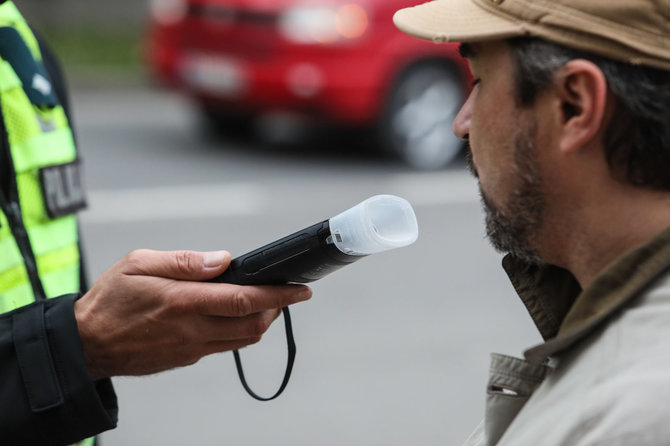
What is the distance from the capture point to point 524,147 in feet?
4.98

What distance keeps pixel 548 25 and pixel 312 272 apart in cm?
51

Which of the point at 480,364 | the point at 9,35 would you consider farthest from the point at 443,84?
the point at 9,35

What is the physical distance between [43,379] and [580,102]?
0.92m

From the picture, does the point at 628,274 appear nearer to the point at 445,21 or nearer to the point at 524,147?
the point at 524,147

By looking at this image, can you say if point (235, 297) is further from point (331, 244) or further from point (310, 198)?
point (310, 198)

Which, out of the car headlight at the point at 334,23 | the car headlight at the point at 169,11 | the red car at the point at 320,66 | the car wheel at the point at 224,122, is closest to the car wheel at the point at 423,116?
the red car at the point at 320,66

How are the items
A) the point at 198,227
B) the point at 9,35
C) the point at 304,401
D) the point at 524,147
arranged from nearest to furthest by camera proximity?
the point at 524,147, the point at 9,35, the point at 304,401, the point at 198,227

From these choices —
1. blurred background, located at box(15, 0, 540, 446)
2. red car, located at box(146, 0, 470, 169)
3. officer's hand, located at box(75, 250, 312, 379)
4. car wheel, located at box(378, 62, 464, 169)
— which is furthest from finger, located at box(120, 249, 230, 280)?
car wheel, located at box(378, 62, 464, 169)

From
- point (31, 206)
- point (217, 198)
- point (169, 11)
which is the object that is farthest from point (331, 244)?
point (169, 11)

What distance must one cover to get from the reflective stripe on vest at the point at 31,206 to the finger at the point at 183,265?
0.96ft

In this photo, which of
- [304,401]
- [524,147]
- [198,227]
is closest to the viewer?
[524,147]

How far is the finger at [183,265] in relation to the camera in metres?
1.62

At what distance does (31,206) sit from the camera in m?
1.91

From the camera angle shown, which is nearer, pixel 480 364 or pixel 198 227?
pixel 480 364
